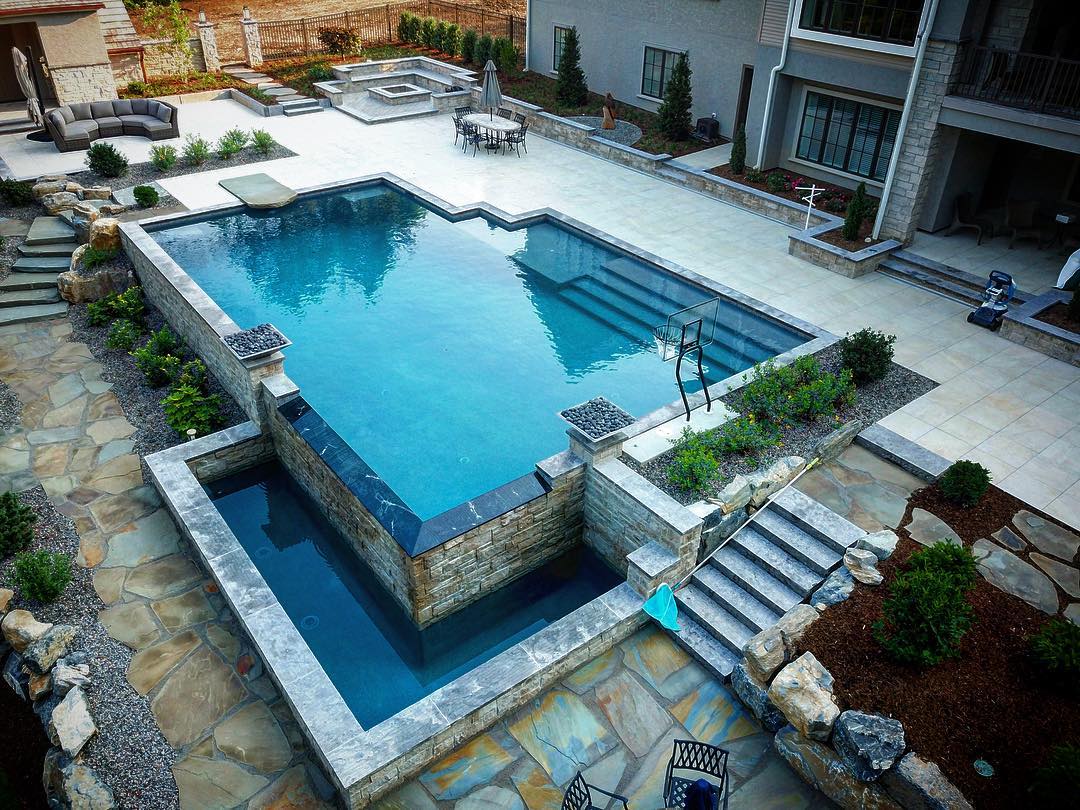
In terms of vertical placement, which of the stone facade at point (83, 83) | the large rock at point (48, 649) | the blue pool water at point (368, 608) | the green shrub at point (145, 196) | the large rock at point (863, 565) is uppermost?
the stone facade at point (83, 83)

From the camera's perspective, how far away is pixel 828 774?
720 centimetres

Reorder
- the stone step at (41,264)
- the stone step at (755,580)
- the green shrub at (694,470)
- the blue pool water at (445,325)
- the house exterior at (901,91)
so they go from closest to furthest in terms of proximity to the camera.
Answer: the stone step at (755,580), the green shrub at (694,470), the blue pool water at (445,325), the house exterior at (901,91), the stone step at (41,264)

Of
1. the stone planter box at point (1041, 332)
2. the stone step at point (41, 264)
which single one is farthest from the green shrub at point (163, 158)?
the stone planter box at point (1041, 332)

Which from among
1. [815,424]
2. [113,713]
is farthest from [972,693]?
[113,713]

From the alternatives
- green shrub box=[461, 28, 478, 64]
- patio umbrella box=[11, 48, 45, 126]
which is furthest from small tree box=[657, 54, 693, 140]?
patio umbrella box=[11, 48, 45, 126]

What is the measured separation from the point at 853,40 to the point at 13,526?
676 inches

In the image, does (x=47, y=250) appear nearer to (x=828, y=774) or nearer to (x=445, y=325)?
(x=445, y=325)

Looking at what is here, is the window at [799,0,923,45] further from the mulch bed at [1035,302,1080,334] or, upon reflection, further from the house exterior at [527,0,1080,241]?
the mulch bed at [1035,302,1080,334]

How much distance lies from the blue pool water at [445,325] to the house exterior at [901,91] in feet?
18.1

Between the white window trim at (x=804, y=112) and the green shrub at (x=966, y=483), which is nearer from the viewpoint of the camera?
the green shrub at (x=966, y=483)

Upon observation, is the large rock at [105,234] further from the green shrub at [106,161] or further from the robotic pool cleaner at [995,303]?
the robotic pool cleaner at [995,303]

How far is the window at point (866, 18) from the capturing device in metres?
15.4

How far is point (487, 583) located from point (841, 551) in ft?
14.2

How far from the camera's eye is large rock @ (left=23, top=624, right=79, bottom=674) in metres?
8.05
